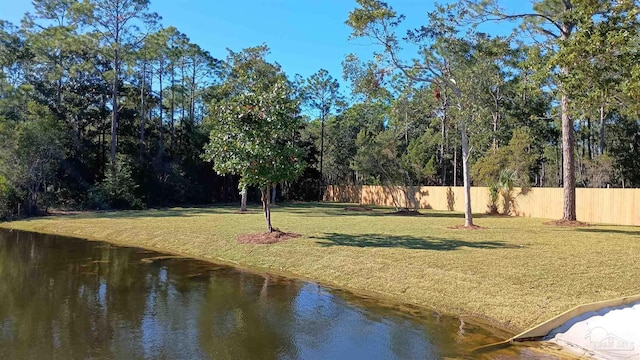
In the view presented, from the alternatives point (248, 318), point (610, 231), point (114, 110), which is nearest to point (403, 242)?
point (248, 318)

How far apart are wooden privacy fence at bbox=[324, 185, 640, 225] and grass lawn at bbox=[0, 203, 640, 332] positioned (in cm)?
420

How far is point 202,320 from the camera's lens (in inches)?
293

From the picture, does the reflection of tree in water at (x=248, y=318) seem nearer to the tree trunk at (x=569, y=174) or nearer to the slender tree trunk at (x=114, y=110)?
the tree trunk at (x=569, y=174)

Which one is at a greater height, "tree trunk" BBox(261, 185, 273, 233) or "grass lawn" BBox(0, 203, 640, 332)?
"tree trunk" BBox(261, 185, 273, 233)

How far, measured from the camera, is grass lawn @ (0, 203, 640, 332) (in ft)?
27.0

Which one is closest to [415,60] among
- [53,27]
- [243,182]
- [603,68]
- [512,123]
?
[603,68]

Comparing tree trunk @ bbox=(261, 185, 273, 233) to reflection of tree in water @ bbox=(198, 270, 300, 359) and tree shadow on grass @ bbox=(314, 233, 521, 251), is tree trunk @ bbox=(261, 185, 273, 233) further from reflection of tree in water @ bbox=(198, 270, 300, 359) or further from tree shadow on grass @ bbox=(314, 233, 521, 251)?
reflection of tree in water @ bbox=(198, 270, 300, 359)

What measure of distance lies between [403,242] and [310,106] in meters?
36.1

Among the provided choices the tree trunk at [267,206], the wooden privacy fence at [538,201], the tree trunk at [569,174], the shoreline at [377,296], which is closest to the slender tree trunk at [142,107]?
the wooden privacy fence at [538,201]

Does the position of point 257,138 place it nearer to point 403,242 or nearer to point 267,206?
point 267,206

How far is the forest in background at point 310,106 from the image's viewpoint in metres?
15.8

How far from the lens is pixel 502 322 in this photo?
7438 millimetres

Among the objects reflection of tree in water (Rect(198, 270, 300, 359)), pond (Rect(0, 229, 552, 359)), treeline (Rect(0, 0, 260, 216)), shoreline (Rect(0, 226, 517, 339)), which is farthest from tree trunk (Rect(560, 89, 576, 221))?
treeline (Rect(0, 0, 260, 216))

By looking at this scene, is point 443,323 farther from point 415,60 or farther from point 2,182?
point 2,182
